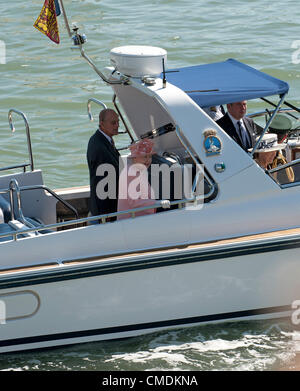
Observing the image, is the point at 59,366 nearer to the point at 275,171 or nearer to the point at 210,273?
the point at 210,273

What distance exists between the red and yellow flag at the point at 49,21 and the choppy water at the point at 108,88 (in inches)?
101

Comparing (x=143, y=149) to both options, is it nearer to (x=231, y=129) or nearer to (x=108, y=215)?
(x=108, y=215)

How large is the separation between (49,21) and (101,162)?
3.98 feet

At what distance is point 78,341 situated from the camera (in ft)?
19.7

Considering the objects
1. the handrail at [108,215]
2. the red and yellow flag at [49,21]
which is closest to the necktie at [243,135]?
the handrail at [108,215]

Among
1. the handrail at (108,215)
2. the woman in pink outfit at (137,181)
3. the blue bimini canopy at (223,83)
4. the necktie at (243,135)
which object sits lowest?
the handrail at (108,215)

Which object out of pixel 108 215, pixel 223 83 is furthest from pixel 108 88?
pixel 108 215

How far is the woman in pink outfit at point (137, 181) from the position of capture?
19.4 feet

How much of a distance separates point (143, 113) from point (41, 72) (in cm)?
809

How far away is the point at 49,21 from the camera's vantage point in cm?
585

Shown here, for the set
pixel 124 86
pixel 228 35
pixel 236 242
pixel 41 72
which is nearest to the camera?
pixel 236 242

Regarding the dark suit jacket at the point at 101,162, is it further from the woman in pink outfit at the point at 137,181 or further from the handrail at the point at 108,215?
the handrail at the point at 108,215

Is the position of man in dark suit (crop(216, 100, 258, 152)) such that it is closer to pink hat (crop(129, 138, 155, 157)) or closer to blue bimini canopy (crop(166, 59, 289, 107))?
blue bimini canopy (crop(166, 59, 289, 107))
